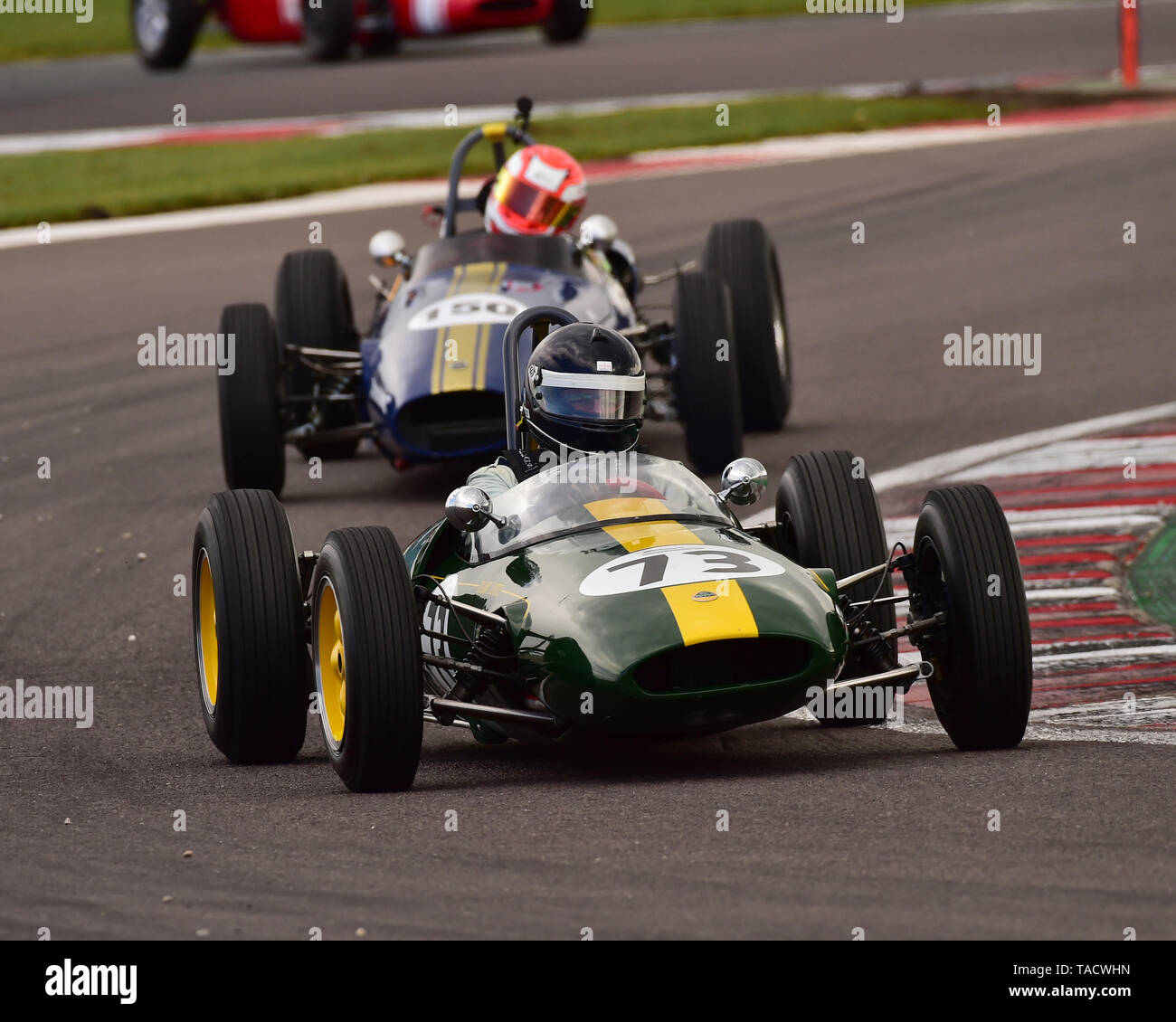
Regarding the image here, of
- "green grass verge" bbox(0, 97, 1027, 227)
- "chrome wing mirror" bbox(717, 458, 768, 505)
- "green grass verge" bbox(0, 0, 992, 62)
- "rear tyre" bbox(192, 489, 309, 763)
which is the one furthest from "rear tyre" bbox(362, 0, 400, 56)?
"rear tyre" bbox(192, 489, 309, 763)

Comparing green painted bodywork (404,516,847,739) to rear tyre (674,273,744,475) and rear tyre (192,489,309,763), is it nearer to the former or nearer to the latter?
rear tyre (192,489,309,763)

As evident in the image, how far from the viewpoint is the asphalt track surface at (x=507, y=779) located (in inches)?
223

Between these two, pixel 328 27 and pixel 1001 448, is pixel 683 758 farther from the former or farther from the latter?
pixel 328 27

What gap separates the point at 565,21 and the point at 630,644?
2645 centimetres

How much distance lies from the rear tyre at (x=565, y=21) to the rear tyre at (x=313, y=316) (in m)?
19.4

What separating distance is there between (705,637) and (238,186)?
16451 mm

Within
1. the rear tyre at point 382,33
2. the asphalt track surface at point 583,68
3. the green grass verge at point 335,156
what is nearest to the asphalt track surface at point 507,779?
the green grass verge at point 335,156

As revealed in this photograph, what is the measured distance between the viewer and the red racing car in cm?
2958

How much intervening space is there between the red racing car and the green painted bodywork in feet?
76.3

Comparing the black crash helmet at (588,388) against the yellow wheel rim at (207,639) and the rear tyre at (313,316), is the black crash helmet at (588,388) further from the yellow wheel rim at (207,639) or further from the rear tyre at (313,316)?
the rear tyre at (313,316)

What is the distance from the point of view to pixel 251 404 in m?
12.1

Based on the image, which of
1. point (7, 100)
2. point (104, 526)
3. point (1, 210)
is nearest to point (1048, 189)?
point (1, 210)

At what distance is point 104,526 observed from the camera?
39.3 ft

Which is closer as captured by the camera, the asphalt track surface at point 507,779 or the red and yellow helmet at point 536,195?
the asphalt track surface at point 507,779
